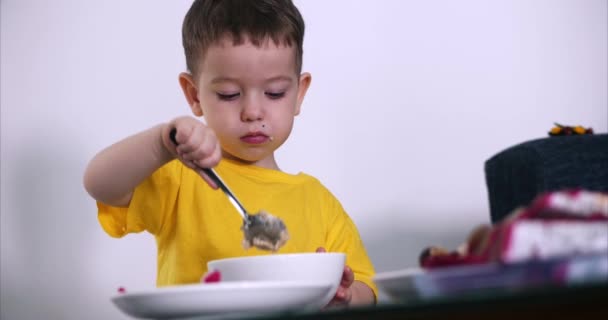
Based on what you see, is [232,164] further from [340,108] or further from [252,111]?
[340,108]

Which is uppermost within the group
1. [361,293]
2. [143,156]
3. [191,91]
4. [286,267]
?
[191,91]

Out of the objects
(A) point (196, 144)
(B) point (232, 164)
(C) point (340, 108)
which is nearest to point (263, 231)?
(A) point (196, 144)

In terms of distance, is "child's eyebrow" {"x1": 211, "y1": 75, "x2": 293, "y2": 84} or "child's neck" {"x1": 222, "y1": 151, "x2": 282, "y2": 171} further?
"child's neck" {"x1": 222, "y1": 151, "x2": 282, "y2": 171}

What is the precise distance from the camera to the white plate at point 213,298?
2.20 ft

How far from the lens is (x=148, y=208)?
51.7 inches

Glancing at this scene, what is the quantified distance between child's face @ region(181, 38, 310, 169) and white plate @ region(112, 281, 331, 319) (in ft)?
2.12

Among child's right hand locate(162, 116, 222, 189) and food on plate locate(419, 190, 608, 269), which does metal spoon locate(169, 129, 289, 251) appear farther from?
food on plate locate(419, 190, 608, 269)

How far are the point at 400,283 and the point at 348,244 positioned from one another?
83 cm

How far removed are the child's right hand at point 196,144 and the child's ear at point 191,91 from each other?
0.48m

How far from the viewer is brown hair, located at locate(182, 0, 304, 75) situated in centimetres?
136

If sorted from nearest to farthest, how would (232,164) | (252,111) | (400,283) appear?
1. (400,283)
2. (252,111)
3. (232,164)

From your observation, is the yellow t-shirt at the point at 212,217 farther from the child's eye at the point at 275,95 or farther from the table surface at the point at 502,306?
the table surface at the point at 502,306

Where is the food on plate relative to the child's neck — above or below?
below

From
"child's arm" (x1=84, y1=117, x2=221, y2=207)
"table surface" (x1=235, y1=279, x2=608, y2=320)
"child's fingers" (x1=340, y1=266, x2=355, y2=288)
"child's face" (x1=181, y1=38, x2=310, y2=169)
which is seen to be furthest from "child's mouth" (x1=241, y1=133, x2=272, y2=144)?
"table surface" (x1=235, y1=279, x2=608, y2=320)
